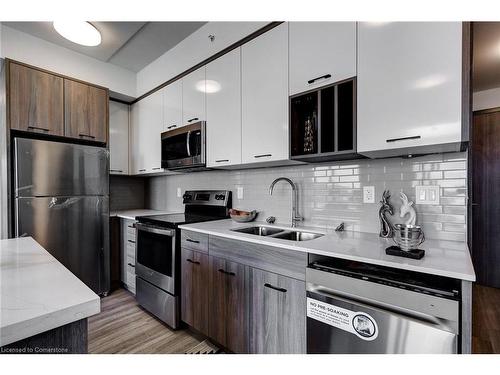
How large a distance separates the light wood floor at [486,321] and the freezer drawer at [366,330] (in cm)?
143

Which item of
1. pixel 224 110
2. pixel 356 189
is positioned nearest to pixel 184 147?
pixel 224 110

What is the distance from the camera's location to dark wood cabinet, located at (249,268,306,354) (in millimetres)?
1344

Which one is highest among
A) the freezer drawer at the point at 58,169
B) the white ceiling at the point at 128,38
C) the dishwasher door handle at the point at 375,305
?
the white ceiling at the point at 128,38

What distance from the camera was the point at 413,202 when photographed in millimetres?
1495

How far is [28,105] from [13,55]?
0.47 m

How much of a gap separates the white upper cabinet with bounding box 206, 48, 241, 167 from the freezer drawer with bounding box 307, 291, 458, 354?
4.06 feet

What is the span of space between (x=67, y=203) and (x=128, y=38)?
1715 mm

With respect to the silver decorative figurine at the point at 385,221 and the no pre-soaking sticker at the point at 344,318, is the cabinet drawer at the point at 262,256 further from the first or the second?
the silver decorative figurine at the point at 385,221

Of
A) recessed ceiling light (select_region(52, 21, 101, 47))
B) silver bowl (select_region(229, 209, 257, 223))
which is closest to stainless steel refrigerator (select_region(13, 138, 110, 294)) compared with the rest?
recessed ceiling light (select_region(52, 21, 101, 47))

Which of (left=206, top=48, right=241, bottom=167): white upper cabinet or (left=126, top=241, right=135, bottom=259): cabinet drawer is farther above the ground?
(left=206, top=48, right=241, bottom=167): white upper cabinet

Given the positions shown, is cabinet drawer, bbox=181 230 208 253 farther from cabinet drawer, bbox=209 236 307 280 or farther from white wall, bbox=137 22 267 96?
white wall, bbox=137 22 267 96

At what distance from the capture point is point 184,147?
98.4 inches

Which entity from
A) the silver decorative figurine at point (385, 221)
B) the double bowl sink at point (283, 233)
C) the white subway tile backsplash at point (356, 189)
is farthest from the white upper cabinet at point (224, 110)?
the silver decorative figurine at point (385, 221)

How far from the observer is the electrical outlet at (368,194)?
1.66 m
